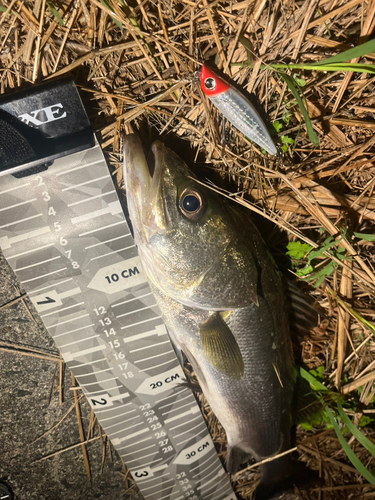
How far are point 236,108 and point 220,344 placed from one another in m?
1.51

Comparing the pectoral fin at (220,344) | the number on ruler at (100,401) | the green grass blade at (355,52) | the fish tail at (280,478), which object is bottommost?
the fish tail at (280,478)

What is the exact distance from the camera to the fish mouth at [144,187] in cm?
156

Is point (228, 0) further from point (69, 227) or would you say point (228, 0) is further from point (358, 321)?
point (358, 321)

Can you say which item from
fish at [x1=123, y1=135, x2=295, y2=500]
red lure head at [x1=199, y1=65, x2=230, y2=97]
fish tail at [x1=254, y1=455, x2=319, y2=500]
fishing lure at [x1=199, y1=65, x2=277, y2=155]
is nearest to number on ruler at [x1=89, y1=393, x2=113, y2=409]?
fish at [x1=123, y1=135, x2=295, y2=500]

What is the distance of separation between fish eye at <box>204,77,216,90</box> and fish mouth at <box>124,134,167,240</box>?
54 centimetres

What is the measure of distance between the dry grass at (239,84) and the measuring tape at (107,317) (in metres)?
0.45

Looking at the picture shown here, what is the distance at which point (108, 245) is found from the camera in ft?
6.77

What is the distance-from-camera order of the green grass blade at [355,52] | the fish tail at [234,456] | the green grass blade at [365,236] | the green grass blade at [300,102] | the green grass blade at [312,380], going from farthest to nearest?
the green grass blade at [312,380], the fish tail at [234,456], the green grass blade at [365,236], the green grass blade at [300,102], the green grass blade at [355,52]

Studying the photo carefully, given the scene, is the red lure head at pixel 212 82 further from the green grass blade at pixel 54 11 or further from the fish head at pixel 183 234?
the green grass blade at pixel 54 11

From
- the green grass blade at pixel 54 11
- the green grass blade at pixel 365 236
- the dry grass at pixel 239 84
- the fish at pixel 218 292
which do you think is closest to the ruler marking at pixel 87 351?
the fish at pixel 218 292

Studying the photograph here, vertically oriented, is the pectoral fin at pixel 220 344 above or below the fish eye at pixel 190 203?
below

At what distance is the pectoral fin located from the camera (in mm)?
1743

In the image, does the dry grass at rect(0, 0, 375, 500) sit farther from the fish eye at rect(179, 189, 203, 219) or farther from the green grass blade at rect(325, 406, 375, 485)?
the green grass blade at rect(325, 406, 375, 485)

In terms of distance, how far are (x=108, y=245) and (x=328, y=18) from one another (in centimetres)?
207
